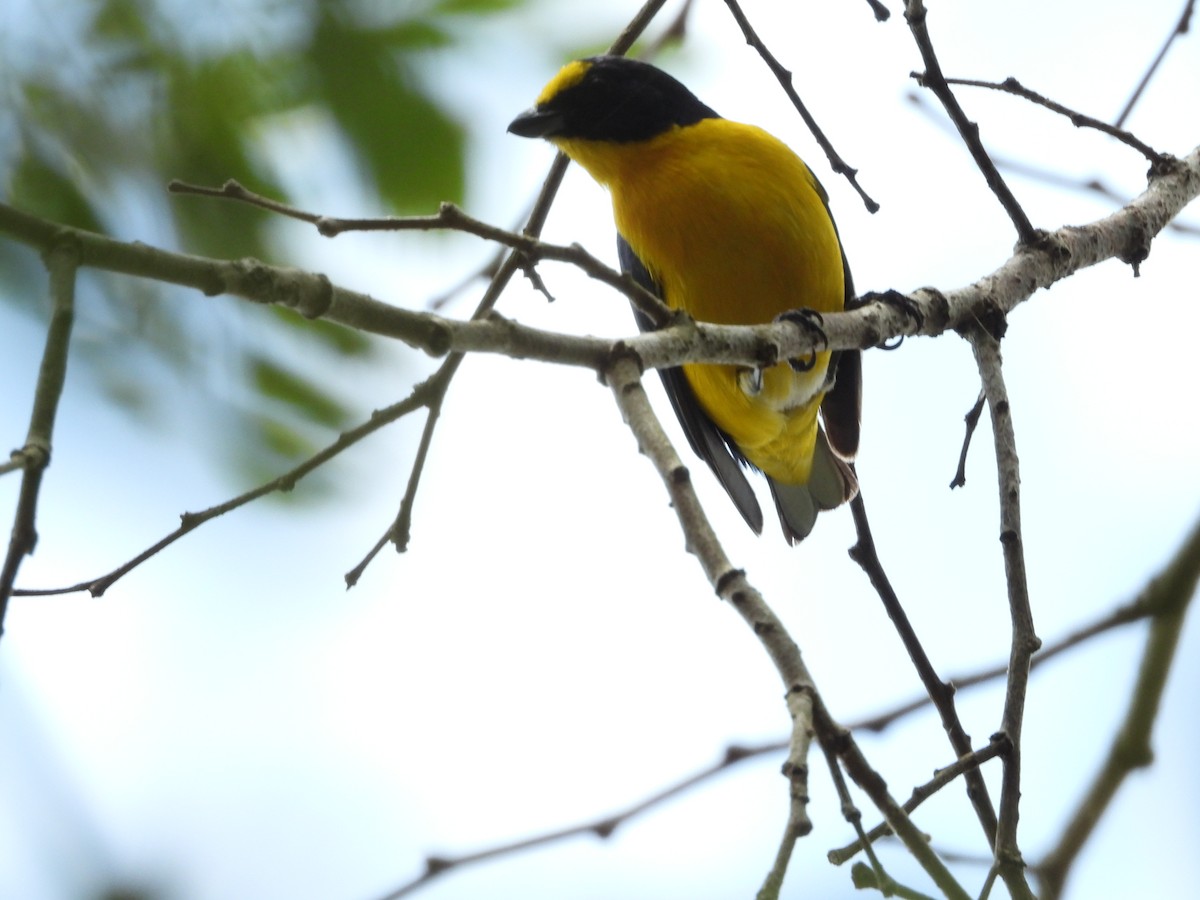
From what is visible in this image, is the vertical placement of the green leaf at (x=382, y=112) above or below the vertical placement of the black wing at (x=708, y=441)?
below

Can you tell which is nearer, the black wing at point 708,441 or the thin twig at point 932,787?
the thin twig at point 932,787

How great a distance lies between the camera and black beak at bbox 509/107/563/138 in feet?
14.0

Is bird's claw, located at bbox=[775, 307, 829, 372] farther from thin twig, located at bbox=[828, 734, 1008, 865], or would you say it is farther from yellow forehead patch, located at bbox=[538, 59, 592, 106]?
yellow forehead patch, located at bbox=[538, 59, 592, 106]

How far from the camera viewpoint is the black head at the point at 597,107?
432 cm

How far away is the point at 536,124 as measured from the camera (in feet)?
14.1

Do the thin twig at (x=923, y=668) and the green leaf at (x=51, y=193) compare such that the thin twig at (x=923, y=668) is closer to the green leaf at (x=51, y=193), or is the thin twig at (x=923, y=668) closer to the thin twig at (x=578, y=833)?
the thin twig at (x=578, y=833)

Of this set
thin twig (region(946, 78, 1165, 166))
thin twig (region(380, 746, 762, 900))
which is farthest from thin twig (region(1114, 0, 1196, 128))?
thin twig (region(380, 746, 762, 900))

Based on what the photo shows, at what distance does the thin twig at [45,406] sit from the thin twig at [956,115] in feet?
5.91

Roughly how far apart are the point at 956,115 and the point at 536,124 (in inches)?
79.1

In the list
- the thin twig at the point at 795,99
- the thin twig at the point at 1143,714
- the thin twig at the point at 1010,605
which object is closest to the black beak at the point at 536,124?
the thin twig at the point at 795,99

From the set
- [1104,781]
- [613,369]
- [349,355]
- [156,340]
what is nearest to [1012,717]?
[1104,781]

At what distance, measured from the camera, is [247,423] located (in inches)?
80.6

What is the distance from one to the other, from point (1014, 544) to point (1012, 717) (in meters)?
0.41

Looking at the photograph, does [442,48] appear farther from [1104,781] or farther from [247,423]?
[1104,781]
